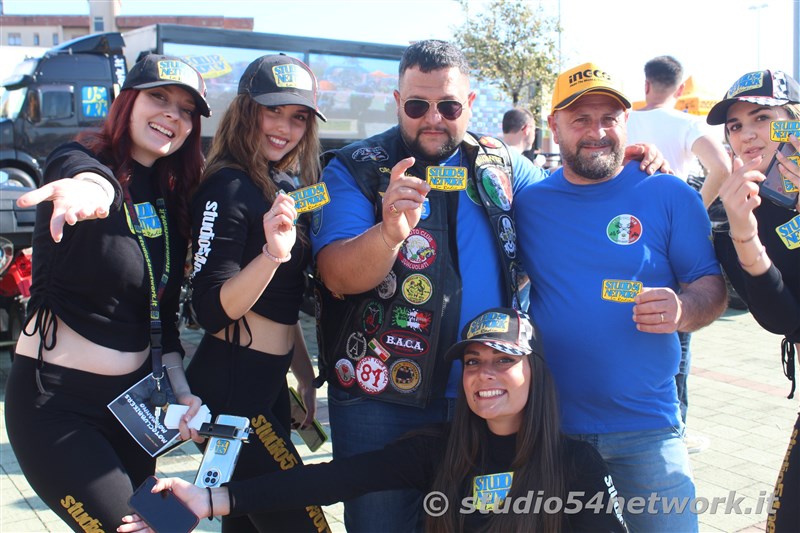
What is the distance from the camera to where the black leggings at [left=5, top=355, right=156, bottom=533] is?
2.24 metres

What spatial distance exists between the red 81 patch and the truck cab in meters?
12.1

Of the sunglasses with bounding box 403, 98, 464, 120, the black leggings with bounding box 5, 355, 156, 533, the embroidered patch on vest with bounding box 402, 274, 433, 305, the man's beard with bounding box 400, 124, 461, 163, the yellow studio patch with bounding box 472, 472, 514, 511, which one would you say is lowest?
the yellow studio patch with bounding box 472, 472, 514, 511

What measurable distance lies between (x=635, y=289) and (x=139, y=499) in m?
1.68

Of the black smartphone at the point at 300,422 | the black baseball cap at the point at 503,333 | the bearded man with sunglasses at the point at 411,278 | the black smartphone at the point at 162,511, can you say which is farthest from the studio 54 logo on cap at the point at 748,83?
the black smartphone at the point at 162,511

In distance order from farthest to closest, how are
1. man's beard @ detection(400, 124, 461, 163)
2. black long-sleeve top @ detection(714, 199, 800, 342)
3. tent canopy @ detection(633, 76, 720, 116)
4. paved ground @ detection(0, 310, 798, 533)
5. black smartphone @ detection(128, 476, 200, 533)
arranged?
tent canopy @ detection(633, 76, 720, 116)
paved ground @ detection(0, 310, 798, 533)
man's beard @ detection(400, 124, 461, 163)
black long-sleeve top @ detection(714, 199, 800, 342)
black smartphone @ detection(128, 476, 200, 533)

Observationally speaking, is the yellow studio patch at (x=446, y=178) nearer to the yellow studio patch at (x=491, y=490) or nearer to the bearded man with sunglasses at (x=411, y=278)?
the bearded man with sunglasses at (x=411, y=278)

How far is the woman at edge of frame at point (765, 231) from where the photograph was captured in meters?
2.28

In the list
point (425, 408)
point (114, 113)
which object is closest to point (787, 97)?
point (425, 408)

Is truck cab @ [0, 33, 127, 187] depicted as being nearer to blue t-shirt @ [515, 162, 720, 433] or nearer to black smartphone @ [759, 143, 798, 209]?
blue t-shirt @ [515, 162, 720, 433]

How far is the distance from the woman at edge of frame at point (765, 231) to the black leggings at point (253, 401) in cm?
160

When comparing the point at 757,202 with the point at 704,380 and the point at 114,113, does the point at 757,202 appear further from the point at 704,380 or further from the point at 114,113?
the point at 704,380

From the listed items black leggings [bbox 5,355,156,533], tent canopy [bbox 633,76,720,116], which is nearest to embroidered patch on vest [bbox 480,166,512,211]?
black leggings [bbox 5,355,156,533]

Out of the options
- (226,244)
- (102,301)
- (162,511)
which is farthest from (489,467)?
(102,301)

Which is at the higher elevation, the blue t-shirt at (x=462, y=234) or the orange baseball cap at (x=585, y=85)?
the orange baseball cap at (x=585, y=85)
